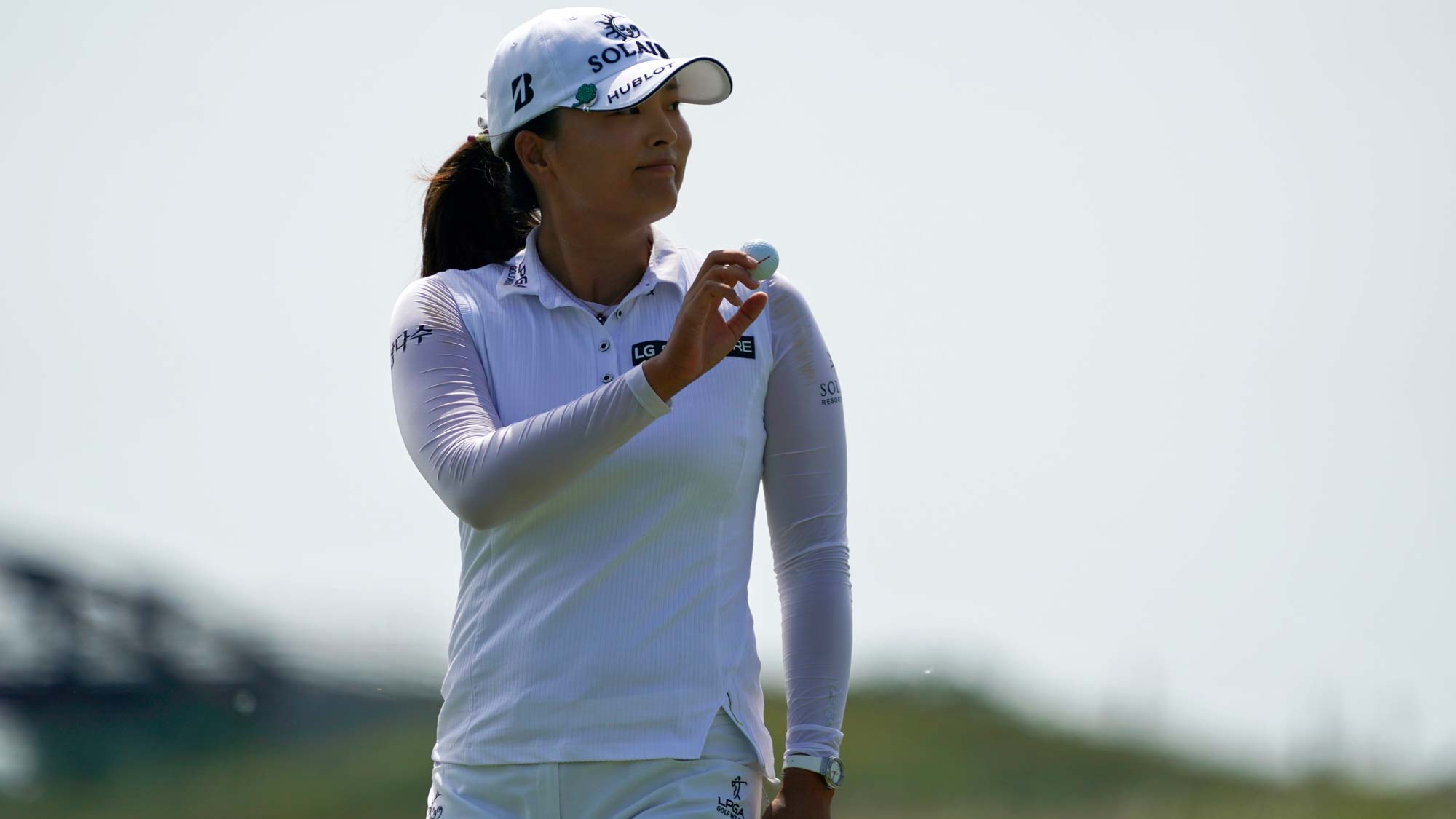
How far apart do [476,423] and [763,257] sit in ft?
1.84

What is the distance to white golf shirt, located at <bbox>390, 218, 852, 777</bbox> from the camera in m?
2.89

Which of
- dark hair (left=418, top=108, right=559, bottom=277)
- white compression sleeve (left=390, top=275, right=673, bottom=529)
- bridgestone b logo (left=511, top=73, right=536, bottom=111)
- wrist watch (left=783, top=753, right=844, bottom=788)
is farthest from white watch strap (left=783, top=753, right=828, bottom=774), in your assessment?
bridgestone b logo (left=511, top=73, right=536, bottom=111)

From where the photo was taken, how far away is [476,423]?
2980mm

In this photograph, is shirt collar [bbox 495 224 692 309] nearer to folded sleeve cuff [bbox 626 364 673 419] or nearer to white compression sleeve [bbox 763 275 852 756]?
white compression sleeve [bbox 763 275 852 756]

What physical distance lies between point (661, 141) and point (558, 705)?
992 millimetres

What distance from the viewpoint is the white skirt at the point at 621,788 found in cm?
286

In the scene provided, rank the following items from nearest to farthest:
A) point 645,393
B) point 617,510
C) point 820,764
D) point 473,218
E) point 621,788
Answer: point 645,393, point 621,788, point 617,510, point 820,764, point 473,218

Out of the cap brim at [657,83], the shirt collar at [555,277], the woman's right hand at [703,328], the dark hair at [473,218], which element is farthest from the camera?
the dark hair at [473,218]

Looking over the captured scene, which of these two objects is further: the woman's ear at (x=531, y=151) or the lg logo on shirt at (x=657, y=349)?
the woman's ear at (x=531, y=151)

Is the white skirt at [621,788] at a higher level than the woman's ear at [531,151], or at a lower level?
lower

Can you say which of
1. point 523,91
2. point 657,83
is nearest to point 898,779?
point 523,91

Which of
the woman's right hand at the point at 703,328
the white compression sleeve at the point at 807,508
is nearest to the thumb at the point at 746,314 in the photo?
the woman's right hand at the point at 703,328

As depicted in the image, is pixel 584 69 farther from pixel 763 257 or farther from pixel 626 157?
pixel 763 257

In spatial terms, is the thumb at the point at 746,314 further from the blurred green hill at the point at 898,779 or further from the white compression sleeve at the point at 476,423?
the blurred green hill at the point at 898,779
